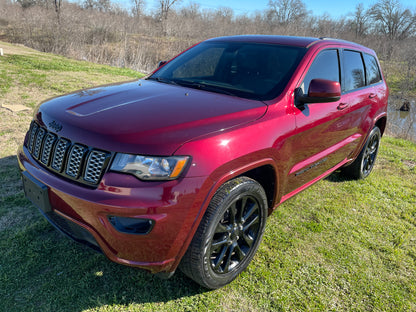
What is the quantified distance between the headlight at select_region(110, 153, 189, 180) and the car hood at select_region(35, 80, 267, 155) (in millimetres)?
40

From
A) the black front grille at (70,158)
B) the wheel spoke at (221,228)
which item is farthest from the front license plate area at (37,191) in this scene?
the wheel spoke at (221,228)

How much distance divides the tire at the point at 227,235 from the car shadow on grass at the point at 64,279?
26 cm

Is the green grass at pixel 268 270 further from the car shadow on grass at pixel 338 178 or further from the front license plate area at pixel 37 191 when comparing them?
the car shadow on grass at pixel 338 178

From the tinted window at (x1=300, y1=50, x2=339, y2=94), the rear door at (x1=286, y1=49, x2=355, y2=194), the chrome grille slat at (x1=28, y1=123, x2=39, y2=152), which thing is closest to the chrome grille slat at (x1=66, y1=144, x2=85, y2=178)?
the chrome grille slat at (x1=28, y1=123, x2=39, y2=152)

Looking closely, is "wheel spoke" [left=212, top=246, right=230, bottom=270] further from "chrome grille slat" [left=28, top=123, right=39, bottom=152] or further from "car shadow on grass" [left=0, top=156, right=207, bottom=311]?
"chrome grille slat" [left=28, top=123, right=39, bottom=152]

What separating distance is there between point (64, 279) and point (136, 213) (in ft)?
3.47

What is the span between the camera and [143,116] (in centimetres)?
211

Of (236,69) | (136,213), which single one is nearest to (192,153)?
(136,213)

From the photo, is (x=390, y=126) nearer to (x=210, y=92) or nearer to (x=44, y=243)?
(x=210, y=92)

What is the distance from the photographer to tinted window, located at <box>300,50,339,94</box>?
9.53 ft

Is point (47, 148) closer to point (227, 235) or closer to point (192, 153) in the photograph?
point (192, 153)

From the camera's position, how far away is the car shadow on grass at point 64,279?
2.19m

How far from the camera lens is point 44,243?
2.71 m

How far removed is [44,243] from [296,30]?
31.8 m
